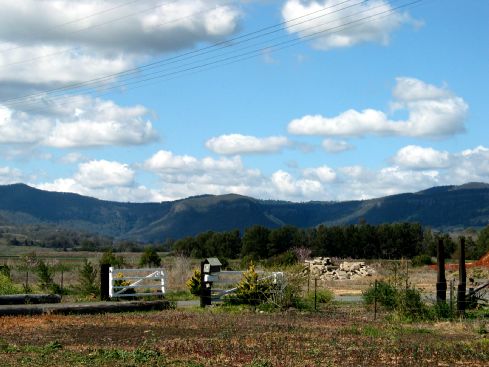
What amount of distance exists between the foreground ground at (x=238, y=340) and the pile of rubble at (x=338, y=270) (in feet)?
115

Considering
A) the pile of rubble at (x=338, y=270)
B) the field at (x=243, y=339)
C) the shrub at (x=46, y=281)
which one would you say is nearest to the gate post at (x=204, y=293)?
the field at (x=243, y=339)

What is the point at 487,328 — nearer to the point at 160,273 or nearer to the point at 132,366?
the point at 132,366

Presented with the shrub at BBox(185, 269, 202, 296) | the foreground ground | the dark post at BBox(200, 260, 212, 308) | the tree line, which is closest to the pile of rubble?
the shrub at BBox(185, 269, 202, 296)

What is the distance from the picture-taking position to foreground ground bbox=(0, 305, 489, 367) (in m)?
17.2

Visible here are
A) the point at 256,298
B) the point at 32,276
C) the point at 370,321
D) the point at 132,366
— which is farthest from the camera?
the point at 32,276

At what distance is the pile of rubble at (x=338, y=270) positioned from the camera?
2506 inches

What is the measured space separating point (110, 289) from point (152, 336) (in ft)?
35.0

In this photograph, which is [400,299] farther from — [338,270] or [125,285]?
[338,270]

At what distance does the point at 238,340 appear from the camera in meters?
20.6

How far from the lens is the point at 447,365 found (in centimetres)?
1694

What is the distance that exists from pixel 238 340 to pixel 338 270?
46.6 m

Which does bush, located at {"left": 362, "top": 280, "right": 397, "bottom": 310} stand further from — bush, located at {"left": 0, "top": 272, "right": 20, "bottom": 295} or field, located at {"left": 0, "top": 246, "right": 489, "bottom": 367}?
bush, located at {"left": 0, "top": 272, "right": 20, "bottom": 295}

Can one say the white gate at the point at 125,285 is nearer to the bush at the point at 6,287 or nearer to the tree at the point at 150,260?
the bush at the point at 6,287

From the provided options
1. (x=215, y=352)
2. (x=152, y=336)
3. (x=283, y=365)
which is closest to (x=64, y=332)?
(x=152, y=336)
